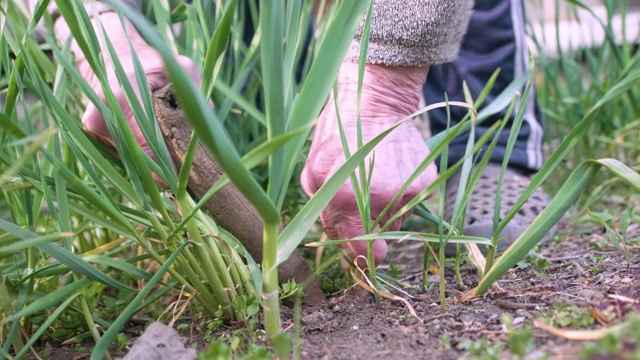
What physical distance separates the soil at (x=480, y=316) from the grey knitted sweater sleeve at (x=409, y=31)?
338 millimetres

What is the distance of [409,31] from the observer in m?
1.05

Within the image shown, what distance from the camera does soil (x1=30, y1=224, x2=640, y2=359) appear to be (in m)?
0.69

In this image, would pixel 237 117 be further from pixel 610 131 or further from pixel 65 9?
pixel 610 131

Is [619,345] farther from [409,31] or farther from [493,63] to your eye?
[493,63]

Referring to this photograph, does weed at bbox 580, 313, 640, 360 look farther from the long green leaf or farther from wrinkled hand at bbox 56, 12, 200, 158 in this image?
wrinkled hand at bbox 56, 12, 200, 158

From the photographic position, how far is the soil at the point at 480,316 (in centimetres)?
69

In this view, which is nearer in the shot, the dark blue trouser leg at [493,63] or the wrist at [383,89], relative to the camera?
the wrist at [383,89]

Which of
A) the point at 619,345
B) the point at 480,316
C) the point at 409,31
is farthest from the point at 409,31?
the point at 619,345

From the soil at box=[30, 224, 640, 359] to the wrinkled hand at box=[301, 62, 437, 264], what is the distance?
10 cm

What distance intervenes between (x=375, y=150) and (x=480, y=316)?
289mm

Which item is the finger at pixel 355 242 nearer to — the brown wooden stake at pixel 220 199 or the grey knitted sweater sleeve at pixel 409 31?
the brown wooden stake at pixel 220 199

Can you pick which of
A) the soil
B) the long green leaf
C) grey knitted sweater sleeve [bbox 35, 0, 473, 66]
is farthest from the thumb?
the long green leaf

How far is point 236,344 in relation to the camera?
29.9 inches

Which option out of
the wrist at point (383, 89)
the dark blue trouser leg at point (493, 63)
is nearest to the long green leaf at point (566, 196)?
the wrist at point (383, 89)
